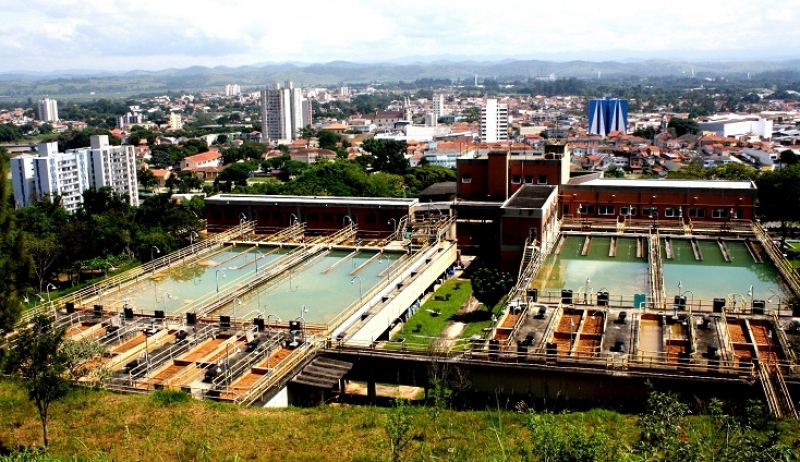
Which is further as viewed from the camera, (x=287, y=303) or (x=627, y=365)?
(x=287, y=303)

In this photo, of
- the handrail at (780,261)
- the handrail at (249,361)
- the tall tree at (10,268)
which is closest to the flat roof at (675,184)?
the handrail at (780,261)

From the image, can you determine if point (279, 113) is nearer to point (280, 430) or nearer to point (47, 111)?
point (47, 111)

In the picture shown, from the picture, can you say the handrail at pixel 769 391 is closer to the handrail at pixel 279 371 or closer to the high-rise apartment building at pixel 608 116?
the handrail at pixel 279 371

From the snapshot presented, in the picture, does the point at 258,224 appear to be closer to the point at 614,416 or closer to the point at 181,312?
the point at 181,312

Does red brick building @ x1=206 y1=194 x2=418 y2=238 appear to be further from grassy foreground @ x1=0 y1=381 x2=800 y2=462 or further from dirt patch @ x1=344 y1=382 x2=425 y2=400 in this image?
grassy foreground @ x1=0 y1=381 x2=800 y2=462

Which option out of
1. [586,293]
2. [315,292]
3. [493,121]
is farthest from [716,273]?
[493,121]

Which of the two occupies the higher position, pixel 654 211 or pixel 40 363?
pixel 40 363

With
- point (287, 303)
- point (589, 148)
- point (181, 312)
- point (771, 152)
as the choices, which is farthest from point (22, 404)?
point (589, 148)
